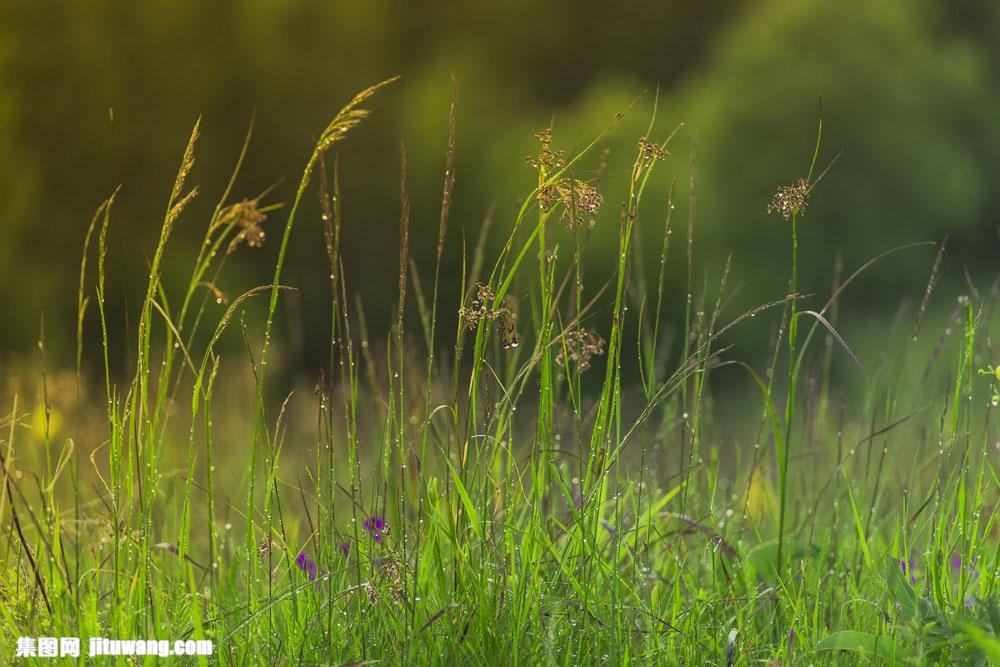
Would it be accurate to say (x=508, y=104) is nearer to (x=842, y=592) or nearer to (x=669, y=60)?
(x=669, y=60)

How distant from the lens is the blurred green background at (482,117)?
675 centimetres

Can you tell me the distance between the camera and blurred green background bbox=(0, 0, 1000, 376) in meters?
6.75

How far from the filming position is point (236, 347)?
7332 millimetres

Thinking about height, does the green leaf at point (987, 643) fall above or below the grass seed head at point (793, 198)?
below

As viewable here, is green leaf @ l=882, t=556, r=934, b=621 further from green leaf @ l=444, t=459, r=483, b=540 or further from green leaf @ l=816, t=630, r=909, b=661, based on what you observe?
green leaf @ l=444, t=459, r=483, b=540

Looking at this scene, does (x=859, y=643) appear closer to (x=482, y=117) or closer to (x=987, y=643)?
(x=987, y=643)

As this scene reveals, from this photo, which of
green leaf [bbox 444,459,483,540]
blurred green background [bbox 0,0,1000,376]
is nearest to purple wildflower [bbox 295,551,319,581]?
green leaf [bbox 444,459,483,540]

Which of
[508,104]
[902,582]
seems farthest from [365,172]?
[902,582]

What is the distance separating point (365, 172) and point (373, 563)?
19.1 ft

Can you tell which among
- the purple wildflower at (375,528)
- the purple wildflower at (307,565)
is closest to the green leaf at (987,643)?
the purple wildflower at (375,528)

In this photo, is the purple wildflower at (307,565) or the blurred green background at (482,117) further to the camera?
the blurred green background at (482,117)

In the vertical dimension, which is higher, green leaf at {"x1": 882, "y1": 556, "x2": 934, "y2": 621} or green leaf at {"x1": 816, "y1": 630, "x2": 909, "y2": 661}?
green leaf at {"x1": 882, "y1": 556, "x2": 934, "y2": 621}

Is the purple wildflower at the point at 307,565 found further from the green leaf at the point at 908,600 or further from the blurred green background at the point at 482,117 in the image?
the blurred green background at the point at 482,117

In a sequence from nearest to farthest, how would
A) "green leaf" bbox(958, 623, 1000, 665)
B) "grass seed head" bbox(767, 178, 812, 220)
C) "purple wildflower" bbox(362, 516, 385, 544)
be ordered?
"green leaf" bbox(958, 623, 1000, 665)
"grass seed head" bbox(767, 178, 812, 220)
"purple wildflower" bbox(362, 516, 385, 544)
